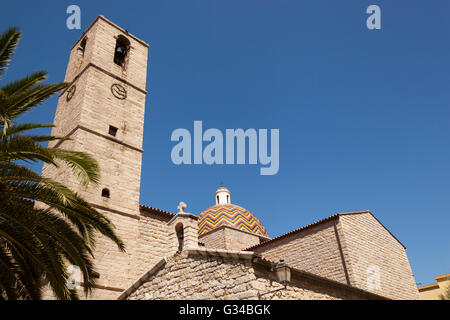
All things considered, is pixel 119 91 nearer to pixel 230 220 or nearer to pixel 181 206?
pixel 181 206

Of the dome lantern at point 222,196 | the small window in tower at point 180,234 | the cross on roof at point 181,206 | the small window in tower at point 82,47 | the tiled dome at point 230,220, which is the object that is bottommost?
the small window in tower at point 180,234

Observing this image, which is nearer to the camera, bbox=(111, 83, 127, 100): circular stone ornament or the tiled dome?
bbox=(111, 83, 127, 100): circular stone ornament

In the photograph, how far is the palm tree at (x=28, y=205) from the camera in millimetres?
5832

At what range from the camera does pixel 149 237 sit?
13398mm

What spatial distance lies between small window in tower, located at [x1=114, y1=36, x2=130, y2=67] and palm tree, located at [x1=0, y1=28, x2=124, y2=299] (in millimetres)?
9957

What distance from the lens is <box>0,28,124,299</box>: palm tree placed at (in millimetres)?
5832

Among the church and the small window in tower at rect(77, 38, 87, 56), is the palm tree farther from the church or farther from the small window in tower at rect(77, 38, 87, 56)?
the small window in tower at rect(77, 38, 87, 56)

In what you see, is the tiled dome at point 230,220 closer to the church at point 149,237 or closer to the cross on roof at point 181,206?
the church at point 149,237

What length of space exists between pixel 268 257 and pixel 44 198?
12051 mm

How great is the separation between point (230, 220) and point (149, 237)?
37.9ft

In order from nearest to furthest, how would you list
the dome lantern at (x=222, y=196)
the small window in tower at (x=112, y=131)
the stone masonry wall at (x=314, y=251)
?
the stone masonry wall at (x=314, y=251) < the small window in tower at (x=112, y=131) < the dome lantern at (x=222, y=196)

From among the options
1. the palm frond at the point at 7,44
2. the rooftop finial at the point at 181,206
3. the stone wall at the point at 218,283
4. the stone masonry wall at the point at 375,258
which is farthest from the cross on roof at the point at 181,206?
the stone masonry wall at the point at 375,258

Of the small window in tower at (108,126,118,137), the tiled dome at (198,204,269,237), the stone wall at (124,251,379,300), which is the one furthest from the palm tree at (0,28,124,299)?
the tiled dome at (198,204,269,237)
